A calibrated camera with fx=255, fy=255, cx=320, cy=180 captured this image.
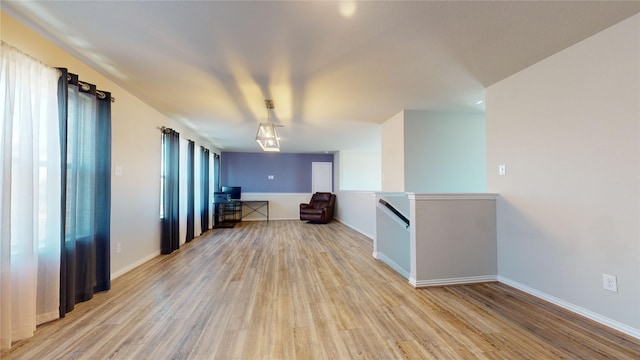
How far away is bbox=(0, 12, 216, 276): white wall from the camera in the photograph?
2.75 meters

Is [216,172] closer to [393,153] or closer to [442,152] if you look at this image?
[393,153]

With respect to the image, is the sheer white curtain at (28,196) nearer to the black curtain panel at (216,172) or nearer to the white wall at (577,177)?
the white wall at (577,177)

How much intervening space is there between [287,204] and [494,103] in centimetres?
673

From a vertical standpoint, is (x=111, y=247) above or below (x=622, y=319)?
above

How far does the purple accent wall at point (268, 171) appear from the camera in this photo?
8.48 meters

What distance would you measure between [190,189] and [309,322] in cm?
407

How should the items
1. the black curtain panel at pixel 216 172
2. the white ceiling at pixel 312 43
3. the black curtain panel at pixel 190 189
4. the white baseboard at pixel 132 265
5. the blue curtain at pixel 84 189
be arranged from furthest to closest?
the black curtain panel at pixel 216 172, the black curtain panel at pixel 190 189, the white baseboard at pixel 132 265, the blue curtain at pixel 84 189, the white ceiling at pixel 312 43

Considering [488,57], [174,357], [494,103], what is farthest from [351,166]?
[174,357]

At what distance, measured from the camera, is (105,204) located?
2631 mm

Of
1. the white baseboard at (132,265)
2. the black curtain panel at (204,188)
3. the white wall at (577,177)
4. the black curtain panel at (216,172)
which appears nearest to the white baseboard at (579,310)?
the white wall at (577,177)

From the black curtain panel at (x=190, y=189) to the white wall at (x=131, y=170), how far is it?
1.03 metres

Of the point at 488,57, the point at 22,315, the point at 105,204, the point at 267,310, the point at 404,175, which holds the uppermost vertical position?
the point at 488,57

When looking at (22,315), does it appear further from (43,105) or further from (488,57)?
(488,57)

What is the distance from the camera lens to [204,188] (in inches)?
240
